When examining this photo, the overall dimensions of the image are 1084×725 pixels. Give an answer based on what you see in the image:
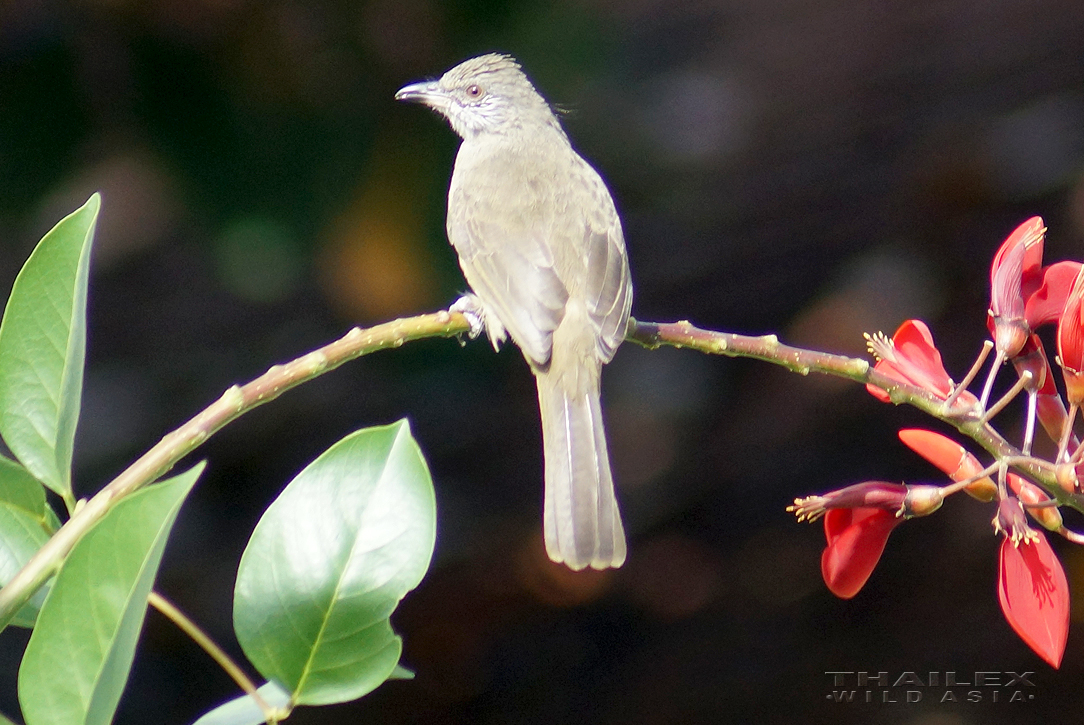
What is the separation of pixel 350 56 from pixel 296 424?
1.58 meters

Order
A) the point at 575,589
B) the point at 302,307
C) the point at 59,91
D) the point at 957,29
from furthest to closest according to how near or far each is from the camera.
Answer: the point at 957,29 < the point at 575,589 < the point at 302,307 < the point at 59,91

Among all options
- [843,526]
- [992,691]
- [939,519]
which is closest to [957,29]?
[939,519]

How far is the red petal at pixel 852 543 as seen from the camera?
188 cm

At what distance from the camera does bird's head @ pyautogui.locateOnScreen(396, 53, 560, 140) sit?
411cm

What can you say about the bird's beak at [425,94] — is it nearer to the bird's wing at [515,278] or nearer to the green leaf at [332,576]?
the bird's wing at [515,278]

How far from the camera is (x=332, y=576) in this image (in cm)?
149

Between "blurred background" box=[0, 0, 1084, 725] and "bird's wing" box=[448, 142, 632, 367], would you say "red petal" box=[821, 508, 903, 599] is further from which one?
"blurred background" box=[0, 0, 1084, 725]

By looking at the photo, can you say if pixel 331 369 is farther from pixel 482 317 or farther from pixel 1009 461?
pixel 482 317

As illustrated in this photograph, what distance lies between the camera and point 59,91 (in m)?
3.96

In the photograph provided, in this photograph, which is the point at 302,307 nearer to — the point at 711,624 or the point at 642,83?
the point at 642,83

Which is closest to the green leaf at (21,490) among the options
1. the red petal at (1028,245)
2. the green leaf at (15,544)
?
the green leaf at (15,544)

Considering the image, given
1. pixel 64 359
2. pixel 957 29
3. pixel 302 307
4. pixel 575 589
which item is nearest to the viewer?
pixel 64 359

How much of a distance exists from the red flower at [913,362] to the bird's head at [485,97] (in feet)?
7.80

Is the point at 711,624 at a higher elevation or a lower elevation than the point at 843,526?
higher
